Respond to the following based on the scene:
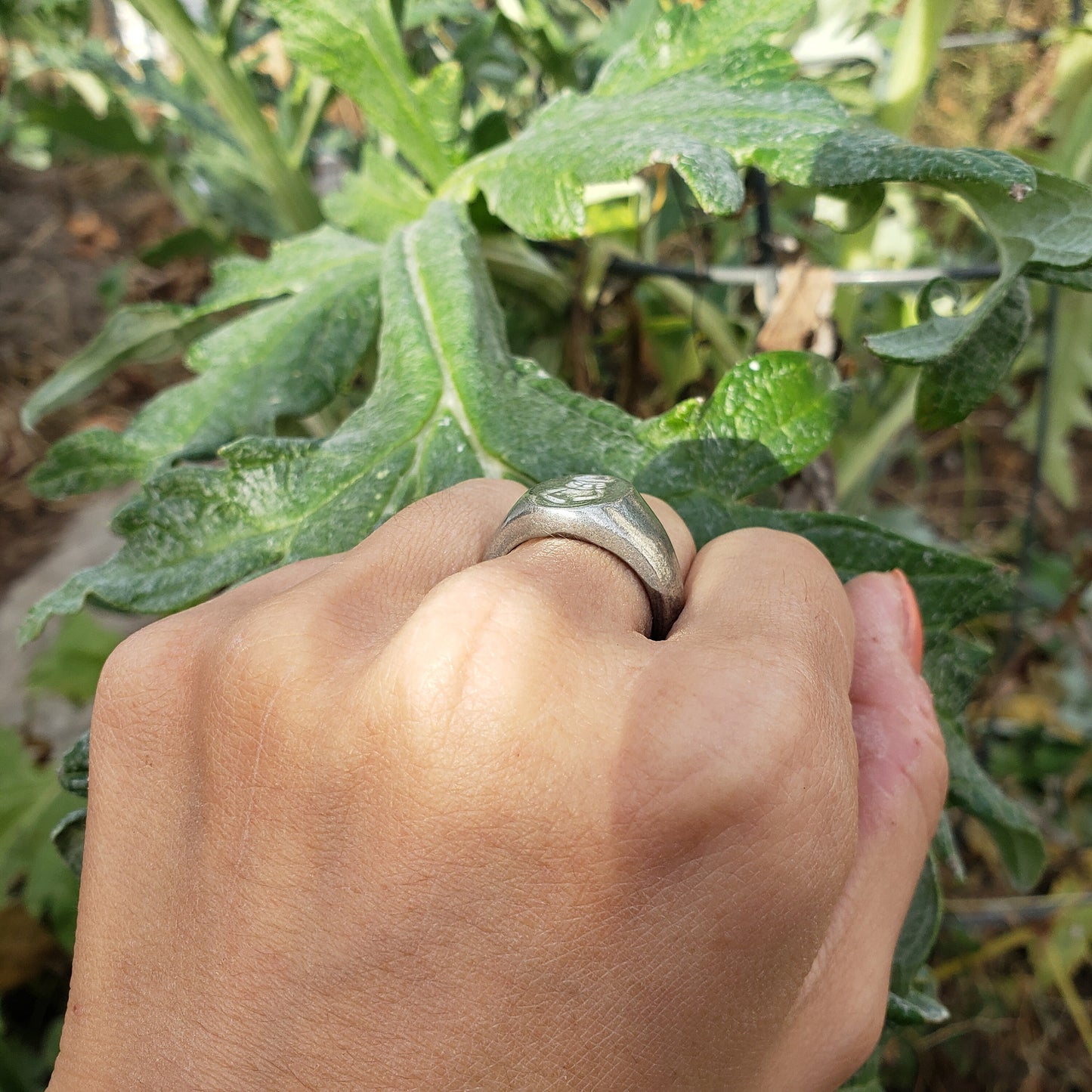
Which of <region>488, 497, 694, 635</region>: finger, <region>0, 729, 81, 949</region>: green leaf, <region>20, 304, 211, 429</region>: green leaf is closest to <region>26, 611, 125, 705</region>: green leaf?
<region>0, 729, 81, 949</region>: green leaf

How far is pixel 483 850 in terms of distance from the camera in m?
0.40

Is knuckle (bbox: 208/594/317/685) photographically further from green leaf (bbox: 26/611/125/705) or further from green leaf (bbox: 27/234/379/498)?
green leaf (bbox: 26/611/125/705)

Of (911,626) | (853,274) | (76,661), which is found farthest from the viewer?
(76,661)

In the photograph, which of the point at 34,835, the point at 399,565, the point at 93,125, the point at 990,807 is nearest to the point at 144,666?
the point at 399,565

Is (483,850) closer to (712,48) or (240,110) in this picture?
(712,48)

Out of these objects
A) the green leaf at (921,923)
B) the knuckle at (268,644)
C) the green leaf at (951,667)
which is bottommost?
the green leaf at (921,923)

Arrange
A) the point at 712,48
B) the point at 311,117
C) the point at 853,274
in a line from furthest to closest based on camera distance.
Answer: the point at 311,117 → the point at 853,274 → the point at 712,48

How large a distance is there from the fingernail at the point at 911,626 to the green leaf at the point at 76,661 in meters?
1.41

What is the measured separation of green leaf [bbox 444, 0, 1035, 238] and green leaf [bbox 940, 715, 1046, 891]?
444 millimetres

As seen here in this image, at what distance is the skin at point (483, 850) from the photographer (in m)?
0.40

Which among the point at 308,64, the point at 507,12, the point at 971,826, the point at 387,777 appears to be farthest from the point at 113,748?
the point at 971,826

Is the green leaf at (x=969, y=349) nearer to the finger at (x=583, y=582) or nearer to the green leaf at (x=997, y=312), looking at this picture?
the green leaf at (x=997, y=312)

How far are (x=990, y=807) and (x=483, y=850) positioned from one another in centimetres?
56

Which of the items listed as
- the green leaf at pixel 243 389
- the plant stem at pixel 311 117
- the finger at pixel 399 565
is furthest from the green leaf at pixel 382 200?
the finger at pixel 399 565
